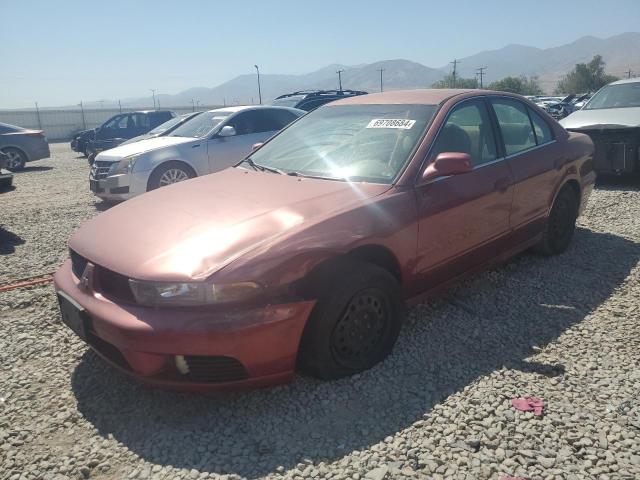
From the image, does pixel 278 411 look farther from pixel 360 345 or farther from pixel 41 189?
pixel 41 189

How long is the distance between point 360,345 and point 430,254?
781mm

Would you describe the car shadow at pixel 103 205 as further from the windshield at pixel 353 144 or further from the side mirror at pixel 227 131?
the windshield at pixel 353 144

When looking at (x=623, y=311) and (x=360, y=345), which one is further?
(x=623, y=311)

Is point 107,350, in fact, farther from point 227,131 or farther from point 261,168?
point 227,131

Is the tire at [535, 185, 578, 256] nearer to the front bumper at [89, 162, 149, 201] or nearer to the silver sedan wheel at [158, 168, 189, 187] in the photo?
the silver sedan wheel at [158, 168, 189, 187]

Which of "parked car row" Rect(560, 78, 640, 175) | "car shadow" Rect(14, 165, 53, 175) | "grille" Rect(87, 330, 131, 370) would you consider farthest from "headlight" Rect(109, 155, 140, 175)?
"car shadow" Rect(14, 165, 53, 175)

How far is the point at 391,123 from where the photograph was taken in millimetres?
3566

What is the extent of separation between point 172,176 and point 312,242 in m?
5.63

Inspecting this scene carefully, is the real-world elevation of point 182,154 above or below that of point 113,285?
above

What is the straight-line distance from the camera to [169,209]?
10.5 feet


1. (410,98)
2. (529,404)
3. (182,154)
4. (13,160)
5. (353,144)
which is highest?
(410,98)

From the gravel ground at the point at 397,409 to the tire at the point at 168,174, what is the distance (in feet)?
12.6

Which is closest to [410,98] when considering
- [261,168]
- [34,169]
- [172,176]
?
[261,168]

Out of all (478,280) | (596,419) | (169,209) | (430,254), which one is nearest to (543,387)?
(596,419)
